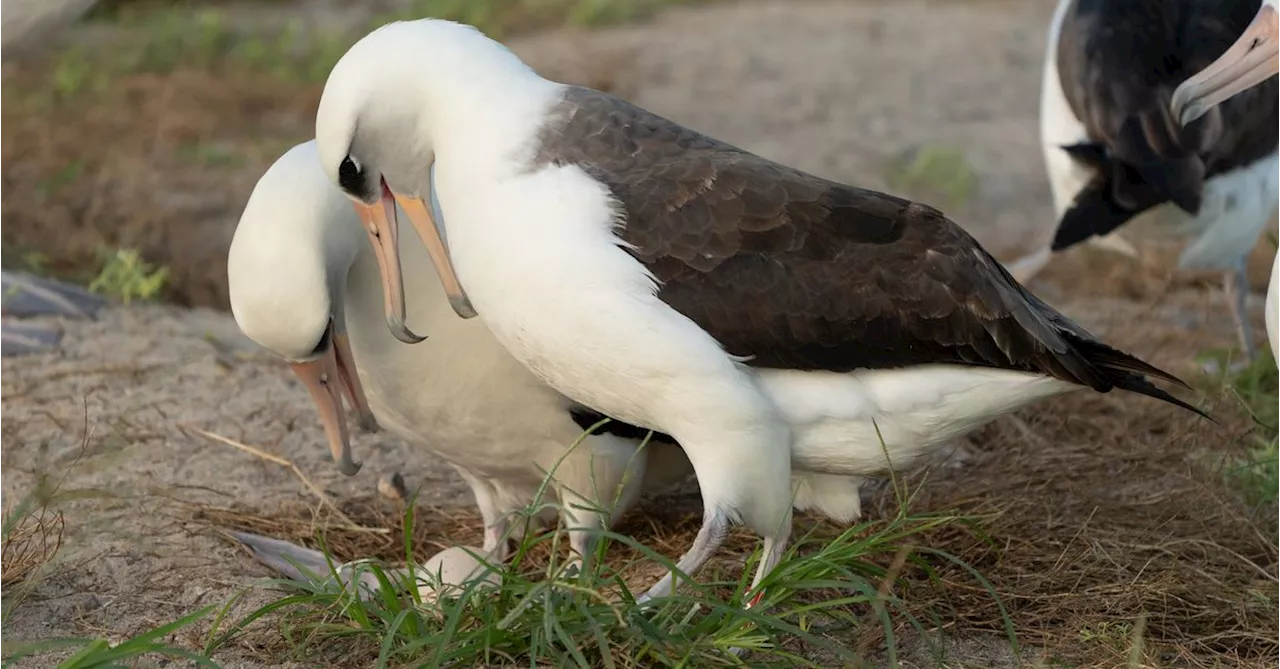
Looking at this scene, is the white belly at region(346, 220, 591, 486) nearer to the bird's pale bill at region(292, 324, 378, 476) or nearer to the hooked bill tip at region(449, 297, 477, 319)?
the bird's pale bill at region(292, 324, 378, 476)

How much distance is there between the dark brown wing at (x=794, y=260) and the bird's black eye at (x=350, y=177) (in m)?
0.45

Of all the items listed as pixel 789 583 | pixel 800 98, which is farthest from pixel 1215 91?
pixel 800 98

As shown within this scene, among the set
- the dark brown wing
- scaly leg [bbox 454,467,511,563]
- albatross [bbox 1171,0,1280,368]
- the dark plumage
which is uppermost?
albatross [bbox 1171,0,1280,368]

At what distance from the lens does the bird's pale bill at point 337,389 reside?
4363 mm

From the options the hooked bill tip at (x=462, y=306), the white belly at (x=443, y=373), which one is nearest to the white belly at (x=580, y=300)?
the hooked bill tip at (x=462, y=306)

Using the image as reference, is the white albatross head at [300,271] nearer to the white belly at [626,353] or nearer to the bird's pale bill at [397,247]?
the bird's pale bill at [397,247]

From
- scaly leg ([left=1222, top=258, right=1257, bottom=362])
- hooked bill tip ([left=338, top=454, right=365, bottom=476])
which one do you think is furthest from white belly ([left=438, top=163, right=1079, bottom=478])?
scaly leg ([left=1222, top=258, right=1257, bottom=362])

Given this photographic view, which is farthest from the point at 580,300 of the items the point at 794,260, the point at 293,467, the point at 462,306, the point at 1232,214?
the point at 1232,214

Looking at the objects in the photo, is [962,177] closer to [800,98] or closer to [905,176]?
[905,176]

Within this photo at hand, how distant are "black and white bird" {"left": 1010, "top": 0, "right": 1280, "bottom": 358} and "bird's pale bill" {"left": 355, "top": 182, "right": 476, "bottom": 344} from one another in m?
3.16

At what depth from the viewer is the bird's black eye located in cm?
390

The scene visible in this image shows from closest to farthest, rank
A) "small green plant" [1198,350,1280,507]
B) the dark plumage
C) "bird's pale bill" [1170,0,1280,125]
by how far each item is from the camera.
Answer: "small green plant" [1198,350,1280,507] → "bird's pale bill" [1170,0,1280,125] → the dark plumage

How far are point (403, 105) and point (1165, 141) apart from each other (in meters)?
3.66

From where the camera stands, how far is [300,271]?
4.07 meters
